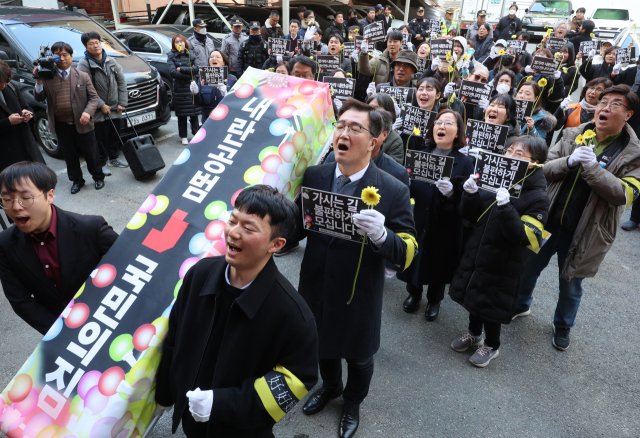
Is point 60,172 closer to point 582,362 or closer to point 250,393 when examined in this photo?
point 250,393

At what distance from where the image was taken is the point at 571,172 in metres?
3.37

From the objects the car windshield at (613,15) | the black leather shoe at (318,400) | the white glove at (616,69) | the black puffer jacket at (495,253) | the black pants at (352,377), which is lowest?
the black leather shoe at (318,400)

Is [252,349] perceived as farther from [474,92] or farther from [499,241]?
[474,92]

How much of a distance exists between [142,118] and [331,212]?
6.02 meters

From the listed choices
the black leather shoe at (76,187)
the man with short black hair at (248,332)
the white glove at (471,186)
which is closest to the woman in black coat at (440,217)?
the white glove at (471,186)

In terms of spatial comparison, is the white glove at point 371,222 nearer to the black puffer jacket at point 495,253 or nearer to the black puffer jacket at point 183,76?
the black puffer jacket at point 495,253

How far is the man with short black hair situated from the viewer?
171cm

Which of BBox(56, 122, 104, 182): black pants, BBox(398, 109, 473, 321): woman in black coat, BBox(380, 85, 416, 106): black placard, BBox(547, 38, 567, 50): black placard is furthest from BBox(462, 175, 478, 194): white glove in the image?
BBox(547, 38, 567, 50): black placard

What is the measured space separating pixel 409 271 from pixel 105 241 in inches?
99.1

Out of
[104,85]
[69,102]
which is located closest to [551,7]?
[104,85]

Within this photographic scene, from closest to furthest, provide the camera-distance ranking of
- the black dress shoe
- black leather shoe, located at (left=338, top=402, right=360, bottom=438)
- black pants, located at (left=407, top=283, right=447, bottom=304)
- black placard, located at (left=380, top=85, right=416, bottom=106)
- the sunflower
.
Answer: the sunflower, black leather shoe, located at (left=338, top=402, right=360, bottom=438), black pants, located at (left=407, top=283, right=447, bottom=304), the black dress shoe, black placard, located at (left=380, top=85, right=416, bottom=106)

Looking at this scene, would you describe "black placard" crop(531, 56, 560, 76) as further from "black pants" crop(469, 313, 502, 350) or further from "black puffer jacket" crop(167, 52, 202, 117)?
"black puffer jacket" crop(167, 52, 202, 117)

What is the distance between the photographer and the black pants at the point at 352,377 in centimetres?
266

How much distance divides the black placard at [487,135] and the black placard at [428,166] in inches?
27.2
